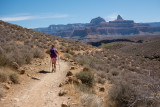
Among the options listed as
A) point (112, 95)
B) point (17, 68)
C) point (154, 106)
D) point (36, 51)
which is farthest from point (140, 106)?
point (36, 51)

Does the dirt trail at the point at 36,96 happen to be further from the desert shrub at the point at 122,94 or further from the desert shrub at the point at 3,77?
the desert shrub at the point at 122,94

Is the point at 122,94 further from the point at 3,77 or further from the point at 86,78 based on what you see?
the point at 3,77

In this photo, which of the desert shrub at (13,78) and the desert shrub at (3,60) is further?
the desert shrub at (3,60)

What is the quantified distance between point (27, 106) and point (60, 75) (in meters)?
3.89

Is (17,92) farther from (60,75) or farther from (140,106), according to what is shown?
(140,106)

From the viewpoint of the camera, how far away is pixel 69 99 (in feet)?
18.5

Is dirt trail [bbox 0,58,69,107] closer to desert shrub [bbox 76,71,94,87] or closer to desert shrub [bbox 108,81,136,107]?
desert shrub [bbox 76,71,94,87]

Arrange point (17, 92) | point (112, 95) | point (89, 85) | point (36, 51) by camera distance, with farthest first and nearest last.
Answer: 1. point (36, 51)
2. point (89, 85)
3. point (112, 95)
4. point (17, 92)

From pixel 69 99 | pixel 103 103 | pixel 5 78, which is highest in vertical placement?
pixel 5 78

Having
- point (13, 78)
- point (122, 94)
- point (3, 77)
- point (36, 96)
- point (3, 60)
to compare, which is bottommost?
point (122, 94)

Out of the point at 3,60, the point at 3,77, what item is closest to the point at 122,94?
the point at 3,77

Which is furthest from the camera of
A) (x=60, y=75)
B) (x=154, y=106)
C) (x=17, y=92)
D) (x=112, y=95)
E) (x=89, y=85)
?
(x=60, y=75)

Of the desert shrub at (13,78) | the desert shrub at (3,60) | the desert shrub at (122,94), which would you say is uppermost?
the desert shrub at (3,60)

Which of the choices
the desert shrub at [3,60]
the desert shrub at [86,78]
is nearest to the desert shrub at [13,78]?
the desert shrub at [3,60]
